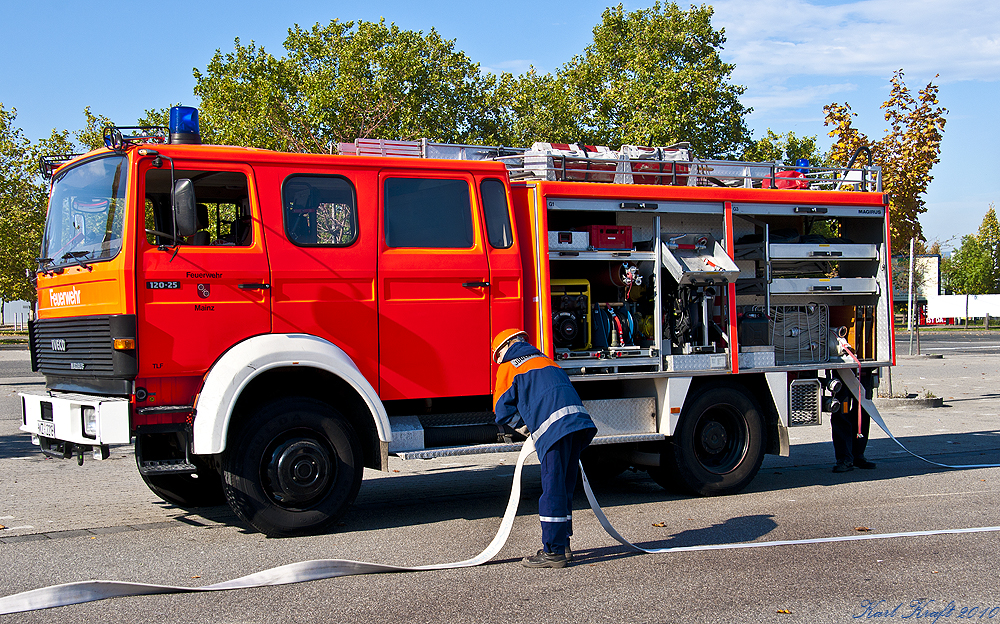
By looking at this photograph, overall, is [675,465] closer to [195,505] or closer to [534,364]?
[534,364]

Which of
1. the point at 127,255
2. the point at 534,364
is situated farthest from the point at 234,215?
the point at 534,364

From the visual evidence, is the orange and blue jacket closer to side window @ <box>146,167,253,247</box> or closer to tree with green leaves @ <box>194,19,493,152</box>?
side window @ <box>146,167,253,247</box>

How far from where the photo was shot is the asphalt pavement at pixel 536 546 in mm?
4816

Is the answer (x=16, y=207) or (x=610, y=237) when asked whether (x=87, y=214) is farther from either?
(x=16, y=207)

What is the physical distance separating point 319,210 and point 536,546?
2.94 metres

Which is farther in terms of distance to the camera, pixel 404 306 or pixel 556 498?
pixel 404 306

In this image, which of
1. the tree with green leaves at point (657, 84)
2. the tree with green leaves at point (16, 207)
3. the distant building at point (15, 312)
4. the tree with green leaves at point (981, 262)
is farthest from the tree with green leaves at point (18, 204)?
the tree with green leaves at point (981, 262)

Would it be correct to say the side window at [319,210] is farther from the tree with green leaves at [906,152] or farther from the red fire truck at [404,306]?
the tree with green leaves at [906,152]

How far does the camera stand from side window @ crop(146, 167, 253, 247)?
20.9 feet

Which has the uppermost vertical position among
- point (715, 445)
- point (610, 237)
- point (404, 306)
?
point (610, 237)

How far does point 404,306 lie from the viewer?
22.7 ft

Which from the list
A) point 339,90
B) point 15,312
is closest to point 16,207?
point 339,90

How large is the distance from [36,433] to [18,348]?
117ft

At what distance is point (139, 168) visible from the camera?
6.28 metres
